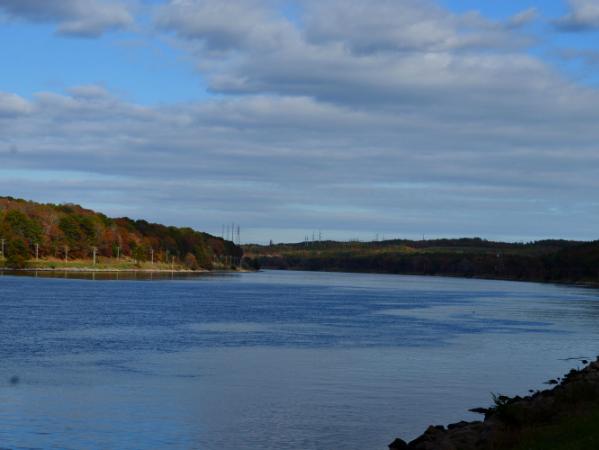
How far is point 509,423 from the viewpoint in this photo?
91.2 feet

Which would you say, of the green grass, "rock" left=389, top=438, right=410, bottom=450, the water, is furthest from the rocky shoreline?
the water

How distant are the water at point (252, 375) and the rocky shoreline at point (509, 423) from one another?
181 cm

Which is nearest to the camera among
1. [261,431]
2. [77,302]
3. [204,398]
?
[261,431]

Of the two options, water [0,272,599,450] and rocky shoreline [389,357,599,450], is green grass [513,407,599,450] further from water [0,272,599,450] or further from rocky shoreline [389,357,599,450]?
water [0,272,599,450]

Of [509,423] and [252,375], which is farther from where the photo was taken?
[252,375]

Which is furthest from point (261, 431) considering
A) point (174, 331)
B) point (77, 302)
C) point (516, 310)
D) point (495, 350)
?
point (516, 310)

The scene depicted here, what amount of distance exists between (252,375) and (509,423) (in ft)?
56.1

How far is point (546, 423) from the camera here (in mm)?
26953

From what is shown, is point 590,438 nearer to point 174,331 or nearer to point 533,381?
point 533,381

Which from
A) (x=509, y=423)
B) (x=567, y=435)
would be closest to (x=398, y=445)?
(x=509, y=423)

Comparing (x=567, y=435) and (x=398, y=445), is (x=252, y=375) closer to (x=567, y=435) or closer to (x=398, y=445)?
(x=398, y=445)

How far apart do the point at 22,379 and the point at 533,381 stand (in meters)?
23.7

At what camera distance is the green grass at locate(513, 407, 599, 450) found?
21.1 metres

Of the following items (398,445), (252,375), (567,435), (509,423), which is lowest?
(398,445)
